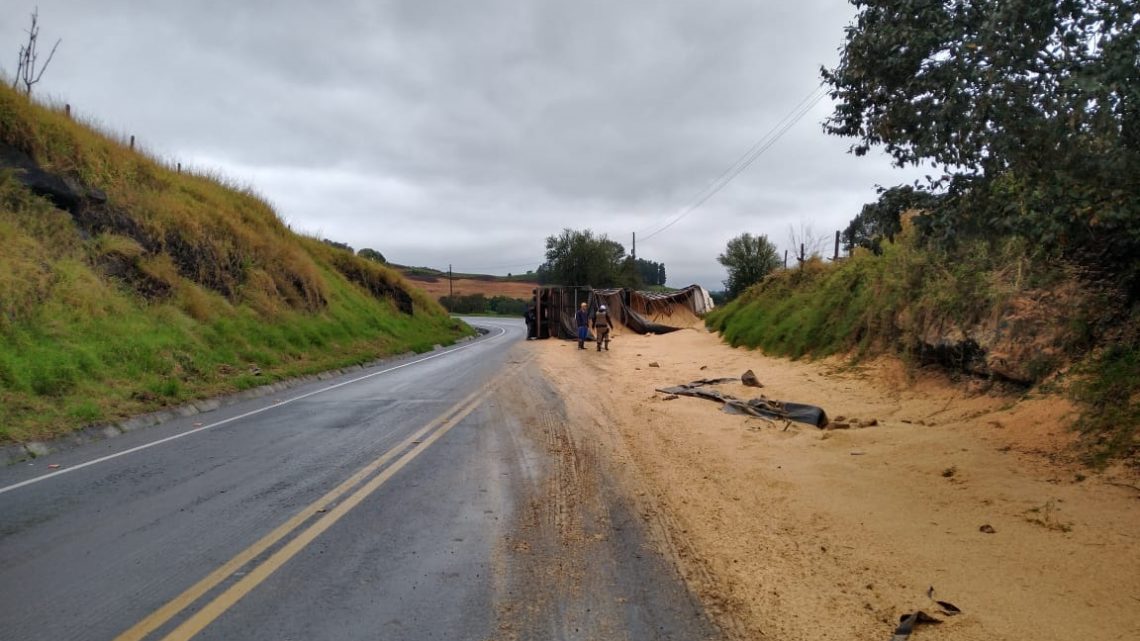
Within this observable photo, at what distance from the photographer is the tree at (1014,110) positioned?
4605 millimetres

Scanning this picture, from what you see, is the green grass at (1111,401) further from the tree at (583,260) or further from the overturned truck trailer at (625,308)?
the tree at (583,260)

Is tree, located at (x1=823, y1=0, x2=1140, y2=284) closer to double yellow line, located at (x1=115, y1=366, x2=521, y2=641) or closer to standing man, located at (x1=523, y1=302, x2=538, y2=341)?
double yellow line, located at (x1=115, y1=366, x2=521, y2=641)

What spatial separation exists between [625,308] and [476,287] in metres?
73.6

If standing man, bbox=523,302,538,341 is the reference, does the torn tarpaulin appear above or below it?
below

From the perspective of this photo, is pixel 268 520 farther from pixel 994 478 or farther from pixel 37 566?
pixel 994 478

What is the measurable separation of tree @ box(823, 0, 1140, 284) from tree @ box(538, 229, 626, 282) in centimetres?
6707

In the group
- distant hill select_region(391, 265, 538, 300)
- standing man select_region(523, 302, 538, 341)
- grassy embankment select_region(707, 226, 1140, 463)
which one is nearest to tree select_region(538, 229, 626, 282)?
distant hill select_region(391, 265, 538, 300)

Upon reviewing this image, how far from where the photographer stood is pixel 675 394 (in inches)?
528

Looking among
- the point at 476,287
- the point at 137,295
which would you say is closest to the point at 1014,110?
the point at 137,295

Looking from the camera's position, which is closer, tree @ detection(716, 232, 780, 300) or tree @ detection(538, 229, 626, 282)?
tree @ detection(716, 232, 780, 300)

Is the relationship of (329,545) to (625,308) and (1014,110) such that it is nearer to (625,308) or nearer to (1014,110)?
(1014,110)

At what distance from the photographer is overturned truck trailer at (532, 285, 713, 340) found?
115 ft

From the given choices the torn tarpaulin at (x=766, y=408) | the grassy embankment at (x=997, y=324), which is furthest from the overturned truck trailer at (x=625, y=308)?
the torn tarpaulin at (x=766, y=408)

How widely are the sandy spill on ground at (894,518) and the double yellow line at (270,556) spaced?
2475 mm
